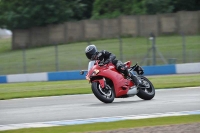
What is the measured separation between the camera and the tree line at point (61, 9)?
47.0m

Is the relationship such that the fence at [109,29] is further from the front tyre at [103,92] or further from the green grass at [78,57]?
the front tyre at [103,92]

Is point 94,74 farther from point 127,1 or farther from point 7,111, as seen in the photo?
point 127,1

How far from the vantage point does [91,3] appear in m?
54.6

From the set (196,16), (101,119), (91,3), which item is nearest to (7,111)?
(101,119)

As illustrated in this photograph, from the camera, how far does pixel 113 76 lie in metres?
13.6

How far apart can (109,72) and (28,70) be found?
2001 cm

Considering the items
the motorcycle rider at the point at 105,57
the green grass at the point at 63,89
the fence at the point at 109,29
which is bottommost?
the green grass at the point at 63,89

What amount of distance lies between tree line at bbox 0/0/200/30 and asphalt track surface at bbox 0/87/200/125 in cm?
3106

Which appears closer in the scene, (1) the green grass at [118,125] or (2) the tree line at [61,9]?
(1) the green grass at [118,125]

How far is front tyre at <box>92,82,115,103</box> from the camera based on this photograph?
13.3 meters

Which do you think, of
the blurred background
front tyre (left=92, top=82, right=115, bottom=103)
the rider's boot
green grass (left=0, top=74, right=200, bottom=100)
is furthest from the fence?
front tyre (left=92, top=82, right=115, bottom=103)

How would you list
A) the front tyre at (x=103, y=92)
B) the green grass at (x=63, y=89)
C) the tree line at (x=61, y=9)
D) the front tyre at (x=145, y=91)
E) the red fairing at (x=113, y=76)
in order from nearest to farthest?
the front tyre at (x=103, y=92), the red fairing at (x=113, y=76), the front tyre at (x=145, y=91), the green grass at (x=63, y=89), the tree line at (x=61, y=9)

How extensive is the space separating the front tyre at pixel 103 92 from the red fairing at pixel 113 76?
11 centimetres

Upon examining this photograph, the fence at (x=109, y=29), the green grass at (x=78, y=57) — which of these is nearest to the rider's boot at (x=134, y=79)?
the green grass at (x=78, y=57)
